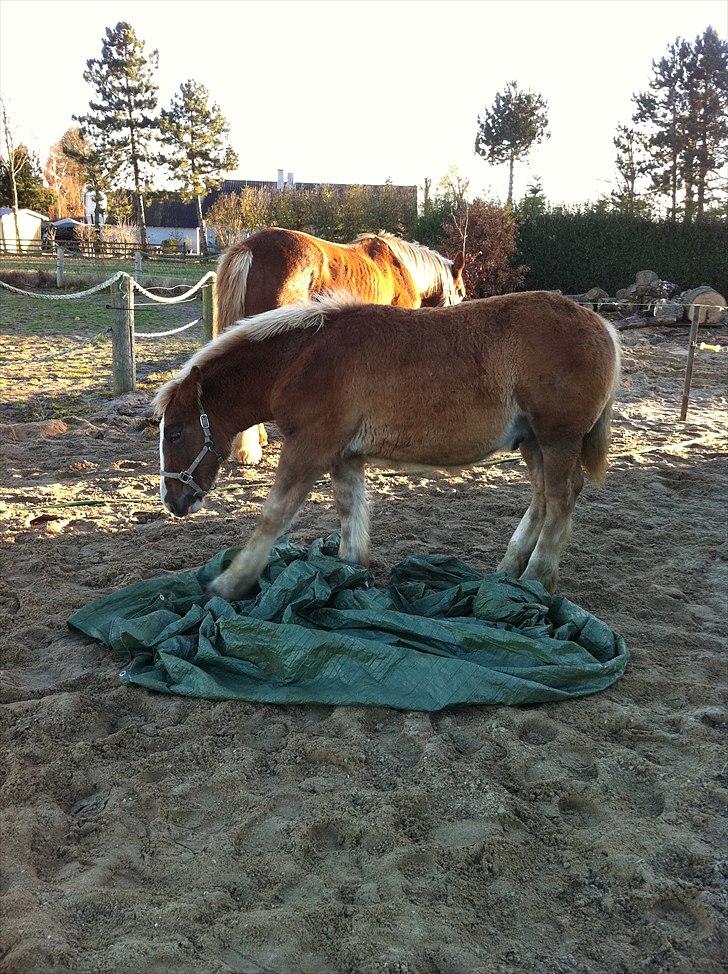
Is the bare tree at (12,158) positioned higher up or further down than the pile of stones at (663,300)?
higher up

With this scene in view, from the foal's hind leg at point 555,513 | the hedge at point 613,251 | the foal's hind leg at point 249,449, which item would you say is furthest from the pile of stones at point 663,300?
the foal's hind leg at point 555,513

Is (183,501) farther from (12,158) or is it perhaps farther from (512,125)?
(12,158)

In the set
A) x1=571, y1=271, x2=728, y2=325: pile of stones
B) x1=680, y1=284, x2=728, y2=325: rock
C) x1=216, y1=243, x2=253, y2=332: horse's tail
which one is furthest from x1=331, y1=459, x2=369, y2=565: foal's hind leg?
x1=680, y1=284, x2=728, y2=325: rock

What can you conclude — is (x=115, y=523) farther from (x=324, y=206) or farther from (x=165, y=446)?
(x=324, y=206)

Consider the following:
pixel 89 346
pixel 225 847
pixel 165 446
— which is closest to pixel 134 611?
pixel 165 446

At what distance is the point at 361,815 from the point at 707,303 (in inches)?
724

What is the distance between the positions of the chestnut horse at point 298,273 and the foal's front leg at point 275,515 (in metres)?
2.40

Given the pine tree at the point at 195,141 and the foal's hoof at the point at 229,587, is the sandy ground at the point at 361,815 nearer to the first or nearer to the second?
the foal's hoof at the point at 229,587

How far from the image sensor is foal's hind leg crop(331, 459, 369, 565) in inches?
173

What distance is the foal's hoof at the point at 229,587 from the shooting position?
4.01 m

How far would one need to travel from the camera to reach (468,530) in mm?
5398

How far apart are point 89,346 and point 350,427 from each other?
35.2ft

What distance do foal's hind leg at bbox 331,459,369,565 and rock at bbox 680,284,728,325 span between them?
48.5 ft

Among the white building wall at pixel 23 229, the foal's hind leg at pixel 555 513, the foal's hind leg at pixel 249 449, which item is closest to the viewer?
the foal's hind leg at pixel 555 513
